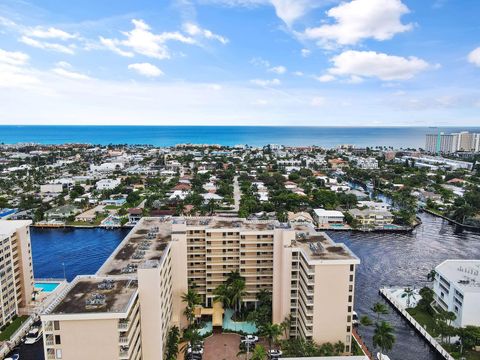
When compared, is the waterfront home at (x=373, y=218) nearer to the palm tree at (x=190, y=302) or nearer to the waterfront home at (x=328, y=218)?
the waterfront home at (x=328, y=218)

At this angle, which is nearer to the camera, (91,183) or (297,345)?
(297,345)

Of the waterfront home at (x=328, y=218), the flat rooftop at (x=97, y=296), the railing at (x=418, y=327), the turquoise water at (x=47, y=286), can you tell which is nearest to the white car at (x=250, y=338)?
the flat rooftop at (x=97, y=296)

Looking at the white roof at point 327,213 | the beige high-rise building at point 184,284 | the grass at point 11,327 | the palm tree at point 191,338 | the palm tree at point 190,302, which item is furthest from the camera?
the white roof at point 327,213

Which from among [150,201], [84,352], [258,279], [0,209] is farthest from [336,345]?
[0,209]

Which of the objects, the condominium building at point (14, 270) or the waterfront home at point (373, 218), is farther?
the waterfront home at point (373, 218)

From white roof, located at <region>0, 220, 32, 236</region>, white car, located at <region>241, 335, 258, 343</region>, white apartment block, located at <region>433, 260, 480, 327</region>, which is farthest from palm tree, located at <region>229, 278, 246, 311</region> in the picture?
white roof, located at <region>0, 220, 32, 236</region>

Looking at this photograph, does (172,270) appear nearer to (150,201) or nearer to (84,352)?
(84,352)

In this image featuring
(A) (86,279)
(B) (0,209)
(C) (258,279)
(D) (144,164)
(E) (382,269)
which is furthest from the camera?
(D) (144,164)

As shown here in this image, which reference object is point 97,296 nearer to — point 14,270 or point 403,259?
point 14,270
